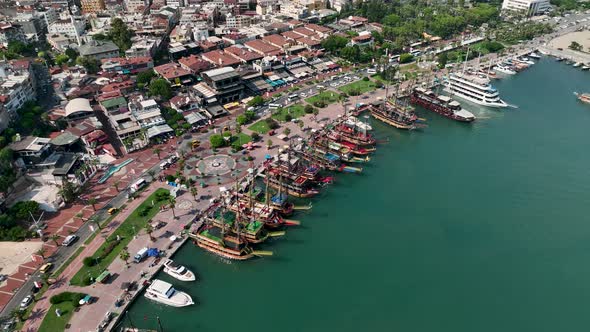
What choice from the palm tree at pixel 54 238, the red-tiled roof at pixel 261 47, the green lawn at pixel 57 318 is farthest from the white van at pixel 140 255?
the red-tiled roof at pixel 261 47

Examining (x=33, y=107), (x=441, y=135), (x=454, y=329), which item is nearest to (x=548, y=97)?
(x=441, y=135)

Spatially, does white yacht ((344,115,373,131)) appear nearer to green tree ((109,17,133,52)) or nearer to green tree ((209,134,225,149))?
green tree ((209,134,225,149))

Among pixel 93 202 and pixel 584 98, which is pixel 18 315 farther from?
pixel 584 98

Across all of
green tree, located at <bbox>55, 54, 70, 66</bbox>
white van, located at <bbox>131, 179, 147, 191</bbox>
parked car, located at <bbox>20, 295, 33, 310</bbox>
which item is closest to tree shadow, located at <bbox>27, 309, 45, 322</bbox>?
parked car, located at <bbox>20, 295, 33, 310</bbox>

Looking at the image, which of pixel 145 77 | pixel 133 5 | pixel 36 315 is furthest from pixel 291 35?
pixel 36 315

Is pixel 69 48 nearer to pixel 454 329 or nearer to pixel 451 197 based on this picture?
pixel 451 197

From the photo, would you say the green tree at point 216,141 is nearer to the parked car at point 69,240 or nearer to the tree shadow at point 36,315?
the parked car at point 69,240
